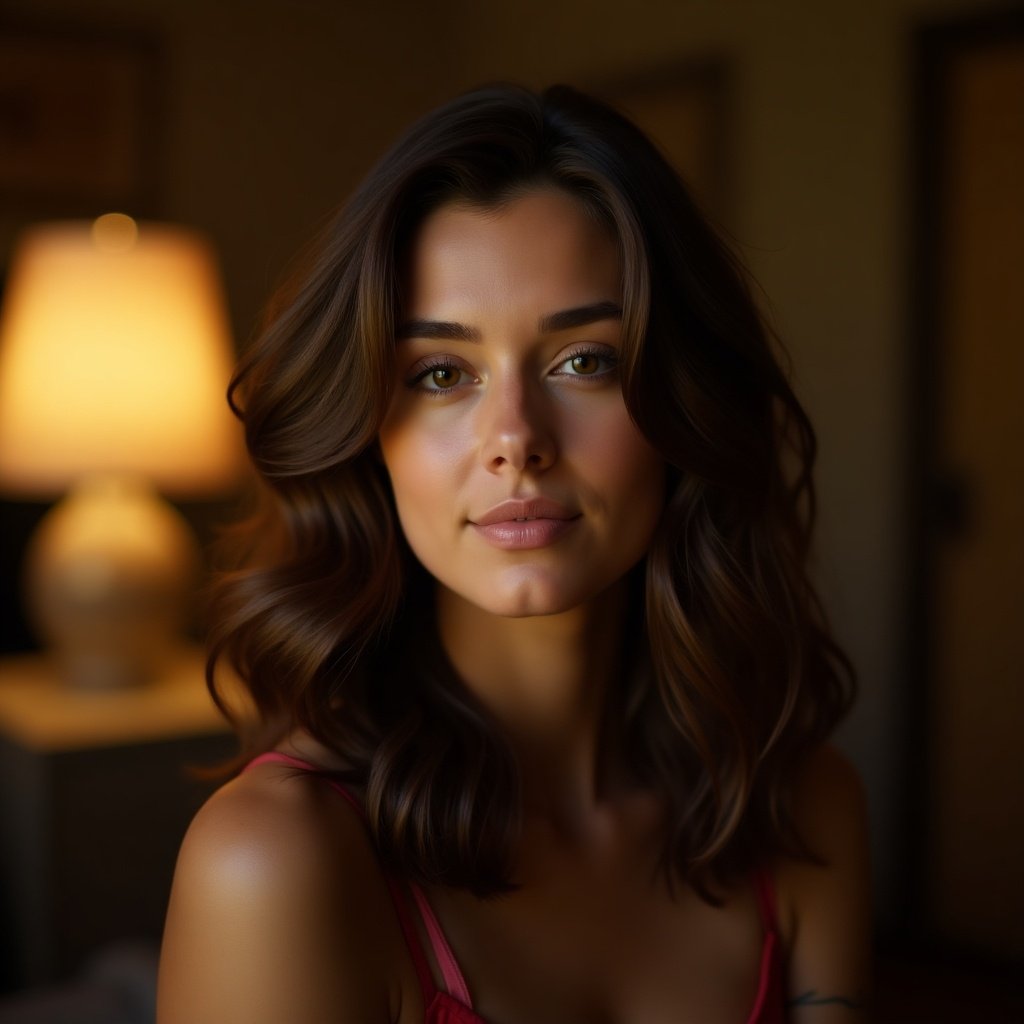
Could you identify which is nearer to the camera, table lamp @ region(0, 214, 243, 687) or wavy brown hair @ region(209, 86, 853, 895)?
wavy brown hair @ region(209, 86, 853, 895)

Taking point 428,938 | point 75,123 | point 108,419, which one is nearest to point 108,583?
point 108,419

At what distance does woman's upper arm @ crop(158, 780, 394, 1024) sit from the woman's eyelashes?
34 cm

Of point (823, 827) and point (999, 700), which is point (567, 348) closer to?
point (823, 827)

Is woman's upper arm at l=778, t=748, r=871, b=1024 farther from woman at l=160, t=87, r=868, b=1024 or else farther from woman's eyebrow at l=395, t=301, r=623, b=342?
woman's eyebrow at l=395, t=301, r=623, b=342

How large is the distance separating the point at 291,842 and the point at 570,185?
0.55m

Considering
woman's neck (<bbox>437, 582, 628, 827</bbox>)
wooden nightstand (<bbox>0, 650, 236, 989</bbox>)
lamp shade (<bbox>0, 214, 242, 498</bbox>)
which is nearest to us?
woman's neck (<bbox>437, 582, 628, 827</bbox>)

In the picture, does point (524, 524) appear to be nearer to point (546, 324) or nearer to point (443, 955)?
point (546, 324)

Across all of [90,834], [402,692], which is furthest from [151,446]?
[402,692]

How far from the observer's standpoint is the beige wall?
3.37m

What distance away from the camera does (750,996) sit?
3.84 ft

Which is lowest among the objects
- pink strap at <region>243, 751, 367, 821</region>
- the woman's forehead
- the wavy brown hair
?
pink strap at <region>243, 751, 367, 821</region>

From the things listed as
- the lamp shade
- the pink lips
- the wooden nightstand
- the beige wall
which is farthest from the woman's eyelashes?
the beige wall

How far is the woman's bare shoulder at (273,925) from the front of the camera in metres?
0.93

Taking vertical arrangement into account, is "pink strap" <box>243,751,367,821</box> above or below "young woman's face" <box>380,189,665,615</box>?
below
